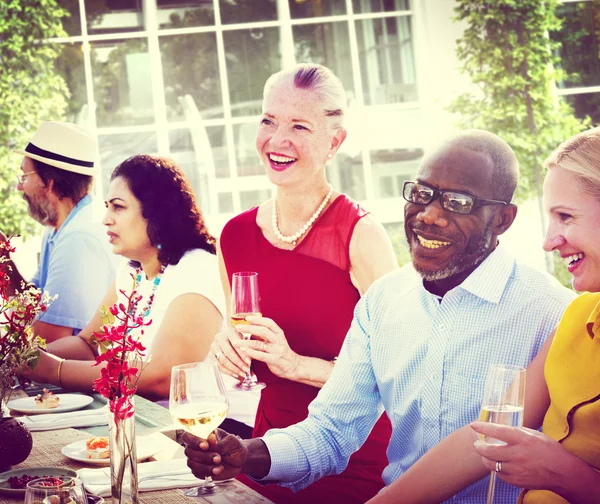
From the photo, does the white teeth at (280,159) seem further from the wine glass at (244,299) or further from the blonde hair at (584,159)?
the blonde hair at (584,159)

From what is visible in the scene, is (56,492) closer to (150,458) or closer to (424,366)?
(150,458)

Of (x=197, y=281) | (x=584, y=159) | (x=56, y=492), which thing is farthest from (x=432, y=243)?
(x=197, y=281)

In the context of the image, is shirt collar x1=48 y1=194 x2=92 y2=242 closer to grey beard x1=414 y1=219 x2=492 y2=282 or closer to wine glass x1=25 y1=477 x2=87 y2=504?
grey beard x1=414 y1=219 x2=492 y2=282

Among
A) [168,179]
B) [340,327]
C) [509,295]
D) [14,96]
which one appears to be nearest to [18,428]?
[340,327]

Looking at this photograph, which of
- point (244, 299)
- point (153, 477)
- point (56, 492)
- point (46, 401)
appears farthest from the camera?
point (46, 401)

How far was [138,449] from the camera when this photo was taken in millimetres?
2258

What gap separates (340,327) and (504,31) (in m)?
6.44

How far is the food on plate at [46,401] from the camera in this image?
2900mm

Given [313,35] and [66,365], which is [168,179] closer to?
[66,365]

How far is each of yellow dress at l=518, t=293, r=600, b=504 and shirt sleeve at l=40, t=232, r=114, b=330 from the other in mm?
2861

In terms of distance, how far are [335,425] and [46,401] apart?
1186mm

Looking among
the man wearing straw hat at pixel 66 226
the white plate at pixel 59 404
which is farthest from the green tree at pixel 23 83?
the white plate at pixel 59 404

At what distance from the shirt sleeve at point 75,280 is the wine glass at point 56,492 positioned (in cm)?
283

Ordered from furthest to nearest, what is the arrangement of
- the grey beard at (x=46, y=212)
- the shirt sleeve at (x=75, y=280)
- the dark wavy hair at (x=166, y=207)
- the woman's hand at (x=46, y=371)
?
the grey beard at (x=46, y=212)
the shirt sleeve at (x=75, y=280)
the dark wavy hair at (x=166, y=207)
the woman's hand at (x=46, y=371)
